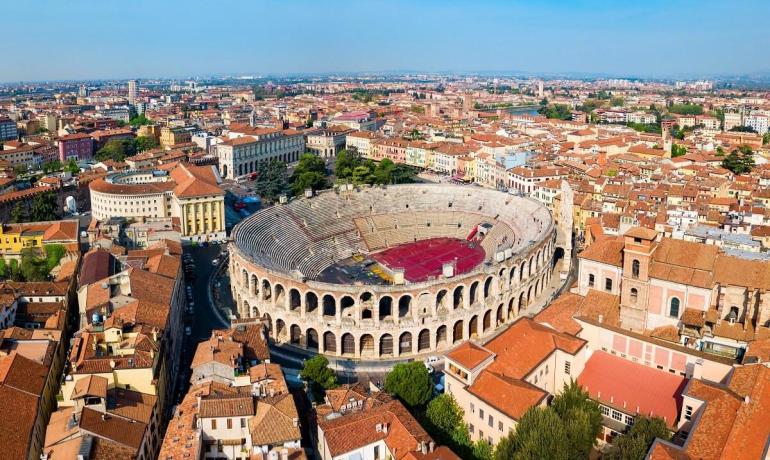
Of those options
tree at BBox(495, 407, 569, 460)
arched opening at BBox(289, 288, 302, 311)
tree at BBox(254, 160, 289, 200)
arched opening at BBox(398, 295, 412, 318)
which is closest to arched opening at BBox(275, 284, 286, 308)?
arched opening at BBox(289, 288, 302, 311)

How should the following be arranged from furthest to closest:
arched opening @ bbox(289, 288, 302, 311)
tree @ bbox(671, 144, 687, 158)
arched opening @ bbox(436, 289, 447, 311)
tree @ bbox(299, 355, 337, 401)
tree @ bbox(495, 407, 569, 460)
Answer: tree @ bbox(671, 144, 687, 158)
arched opening @ bbox(289, 288, 302, 311)
arched opening @ bbox(436, 289, 447, 311)
tree @ bbox(299, 355, 337, 401)
tree @ bbox(495, 407, 569, 460)

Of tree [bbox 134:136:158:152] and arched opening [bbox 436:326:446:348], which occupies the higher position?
tree [bbox 134:136:158:152]

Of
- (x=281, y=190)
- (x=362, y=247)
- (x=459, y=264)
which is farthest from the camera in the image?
(x=281, y=190)

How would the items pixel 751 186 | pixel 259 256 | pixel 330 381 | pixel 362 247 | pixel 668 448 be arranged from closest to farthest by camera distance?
1. pixel 668 448
2. pixel 330 381
3. pixel 259 256
4. pixel 362 247
5. pixel 751 186

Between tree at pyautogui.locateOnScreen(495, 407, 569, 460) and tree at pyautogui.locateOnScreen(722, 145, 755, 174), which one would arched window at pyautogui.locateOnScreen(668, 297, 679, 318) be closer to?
tree at pyautogui.locateOnScreen(495, 407, 569, 460)

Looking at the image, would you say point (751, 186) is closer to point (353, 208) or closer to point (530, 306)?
point (530, 306)

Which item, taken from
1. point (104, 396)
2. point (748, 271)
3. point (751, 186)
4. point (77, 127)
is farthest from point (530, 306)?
point (77, 127)

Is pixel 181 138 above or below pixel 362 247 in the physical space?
above

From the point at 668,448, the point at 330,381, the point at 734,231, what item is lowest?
the point at 330,381
